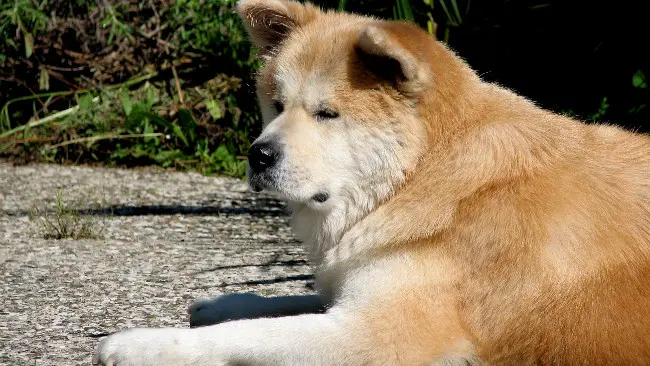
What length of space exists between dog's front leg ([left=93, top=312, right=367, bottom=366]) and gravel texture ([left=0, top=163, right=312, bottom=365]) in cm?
43

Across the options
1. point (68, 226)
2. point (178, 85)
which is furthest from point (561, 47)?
point (68, 226)

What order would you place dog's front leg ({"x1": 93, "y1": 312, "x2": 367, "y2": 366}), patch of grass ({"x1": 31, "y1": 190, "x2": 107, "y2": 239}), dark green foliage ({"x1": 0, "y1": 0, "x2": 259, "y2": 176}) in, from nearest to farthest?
1. dog's front leg ({"x1": 93, "y1": 312, "x2": 367, "y2": 366})
2. patch of grass ({"x1": 31, "y1": 190, "x2": 107, "y2": 239})
3. dark green foliage ({"x1": 0, "y1": 0, "x2": 259, "y2": 176})

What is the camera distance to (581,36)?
6.97 metres

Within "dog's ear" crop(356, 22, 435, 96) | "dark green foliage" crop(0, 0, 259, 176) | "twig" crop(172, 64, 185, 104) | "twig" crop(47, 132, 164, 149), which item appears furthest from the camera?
"twig" crop(172, 64, 185, 104)

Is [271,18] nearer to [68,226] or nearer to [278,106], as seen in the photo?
[278,106]

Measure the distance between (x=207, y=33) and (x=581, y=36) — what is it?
10.7 feet

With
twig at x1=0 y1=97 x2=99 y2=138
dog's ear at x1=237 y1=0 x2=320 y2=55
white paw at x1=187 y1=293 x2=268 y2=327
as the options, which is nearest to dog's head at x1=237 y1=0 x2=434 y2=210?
dog's ear at x1=237 y1=0 x2=320 y2=55

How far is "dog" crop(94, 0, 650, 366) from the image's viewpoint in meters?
3.06

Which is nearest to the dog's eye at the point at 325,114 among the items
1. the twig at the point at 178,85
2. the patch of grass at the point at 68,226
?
the patch of grass at the point at 68,226

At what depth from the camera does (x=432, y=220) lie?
3299 millimetres

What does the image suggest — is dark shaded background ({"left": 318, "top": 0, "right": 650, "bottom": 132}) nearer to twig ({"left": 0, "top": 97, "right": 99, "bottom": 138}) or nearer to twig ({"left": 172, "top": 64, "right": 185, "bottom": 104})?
twig ({"left": 172, "top": 64, "right": 185, "bottom": 104})

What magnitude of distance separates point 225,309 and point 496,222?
3.85 ft

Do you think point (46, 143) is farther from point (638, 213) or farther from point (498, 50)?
point (638, 213)

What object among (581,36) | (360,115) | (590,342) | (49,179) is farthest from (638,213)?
(49,179)
